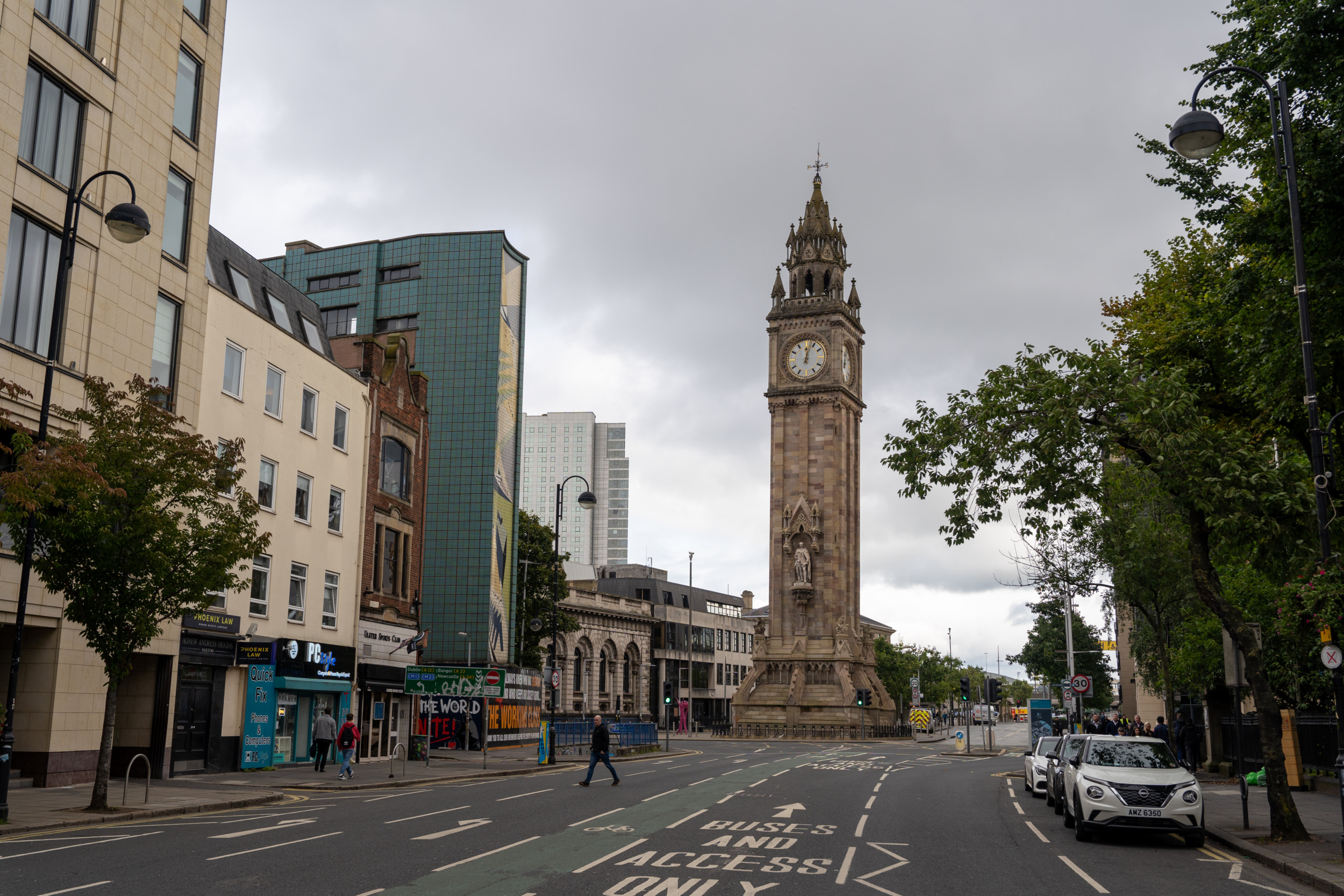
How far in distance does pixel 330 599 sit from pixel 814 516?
49236mm

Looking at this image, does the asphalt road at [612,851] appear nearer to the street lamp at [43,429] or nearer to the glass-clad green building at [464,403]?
the street lamp at [43,429]

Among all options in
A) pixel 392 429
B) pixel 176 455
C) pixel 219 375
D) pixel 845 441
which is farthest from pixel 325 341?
pixel 845 441

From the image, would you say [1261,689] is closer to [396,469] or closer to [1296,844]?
[1296,844]

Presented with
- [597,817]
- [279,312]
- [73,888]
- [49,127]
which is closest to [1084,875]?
[597,817]

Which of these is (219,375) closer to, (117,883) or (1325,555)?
(117,883)

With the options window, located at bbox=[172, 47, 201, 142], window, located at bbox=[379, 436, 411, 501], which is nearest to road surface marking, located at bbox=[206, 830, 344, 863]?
window, located at bbox=[172, 47, 201, 142]

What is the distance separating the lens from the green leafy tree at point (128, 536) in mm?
18094

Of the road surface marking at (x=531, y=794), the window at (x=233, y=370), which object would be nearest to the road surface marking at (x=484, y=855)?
the road surface marking at (x=531, y=794)

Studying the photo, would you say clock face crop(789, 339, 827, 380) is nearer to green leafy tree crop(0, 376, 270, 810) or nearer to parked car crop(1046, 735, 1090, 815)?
parked car crop(1046, 735, 1090, 815)

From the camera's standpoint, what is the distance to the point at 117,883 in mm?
11148

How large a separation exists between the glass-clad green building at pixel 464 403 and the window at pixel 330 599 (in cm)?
1746

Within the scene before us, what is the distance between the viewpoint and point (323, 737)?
29.6 m

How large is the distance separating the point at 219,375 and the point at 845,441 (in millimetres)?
58573

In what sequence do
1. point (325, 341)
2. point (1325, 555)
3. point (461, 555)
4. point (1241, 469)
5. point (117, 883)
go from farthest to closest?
1. point (461, 555)
2. point (325, 341)
3. point (1241, 469)
4. point (1325, 555)
5. point (117, 883)
